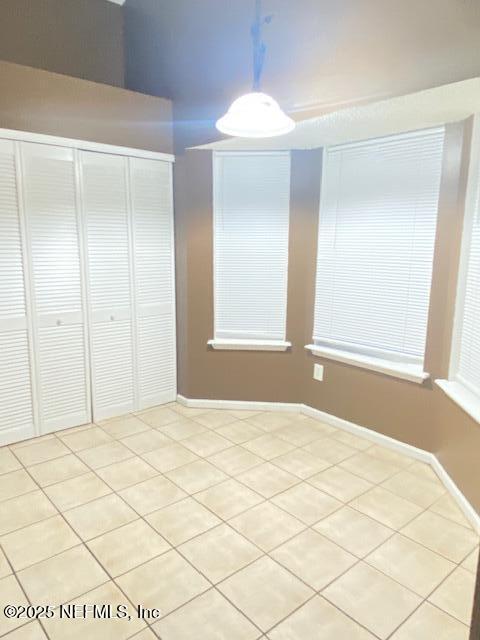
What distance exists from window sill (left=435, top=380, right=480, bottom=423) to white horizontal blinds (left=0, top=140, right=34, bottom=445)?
2793mm

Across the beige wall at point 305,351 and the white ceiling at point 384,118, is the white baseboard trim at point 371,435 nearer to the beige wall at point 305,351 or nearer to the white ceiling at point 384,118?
the beige wall at point 305,351

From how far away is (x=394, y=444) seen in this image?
121 inches

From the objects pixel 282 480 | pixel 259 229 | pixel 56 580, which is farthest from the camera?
pixel 259 229

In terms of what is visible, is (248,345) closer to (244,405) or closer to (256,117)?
(244,405)

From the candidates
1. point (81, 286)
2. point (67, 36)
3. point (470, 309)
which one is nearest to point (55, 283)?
point (81, 286)

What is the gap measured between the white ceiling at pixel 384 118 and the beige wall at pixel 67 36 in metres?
1.54

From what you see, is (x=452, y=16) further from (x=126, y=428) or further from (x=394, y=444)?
(x=126, y=428)

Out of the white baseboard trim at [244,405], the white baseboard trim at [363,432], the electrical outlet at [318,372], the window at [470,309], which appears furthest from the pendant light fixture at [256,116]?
the white baseboard trim at [244,405]

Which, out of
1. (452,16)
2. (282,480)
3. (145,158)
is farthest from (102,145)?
(282,480)

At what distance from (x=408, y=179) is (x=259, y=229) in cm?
116

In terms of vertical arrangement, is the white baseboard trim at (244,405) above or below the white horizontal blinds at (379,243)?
below

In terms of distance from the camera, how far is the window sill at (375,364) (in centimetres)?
289

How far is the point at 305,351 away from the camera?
3.59 m

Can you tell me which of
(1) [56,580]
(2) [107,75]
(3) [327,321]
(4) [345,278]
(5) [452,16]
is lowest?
(1) [56,580]
